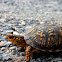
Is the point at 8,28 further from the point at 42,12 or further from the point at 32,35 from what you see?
the point at 42,12

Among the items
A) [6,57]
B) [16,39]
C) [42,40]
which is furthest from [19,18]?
[6,57]

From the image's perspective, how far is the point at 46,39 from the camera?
2.83 meters

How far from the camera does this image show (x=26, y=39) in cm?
284

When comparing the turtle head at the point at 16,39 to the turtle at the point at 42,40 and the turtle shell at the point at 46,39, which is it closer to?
the turtle at the point at 42,40

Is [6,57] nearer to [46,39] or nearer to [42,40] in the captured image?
[42,40]

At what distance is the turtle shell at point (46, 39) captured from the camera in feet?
9.20

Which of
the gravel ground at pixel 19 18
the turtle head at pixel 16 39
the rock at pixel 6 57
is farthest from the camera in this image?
the gravel ground at pixel 19 18

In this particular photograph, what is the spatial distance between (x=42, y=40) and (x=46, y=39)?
0.11m

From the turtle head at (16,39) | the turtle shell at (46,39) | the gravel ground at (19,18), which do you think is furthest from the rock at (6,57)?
the turtle shell at (46,39)

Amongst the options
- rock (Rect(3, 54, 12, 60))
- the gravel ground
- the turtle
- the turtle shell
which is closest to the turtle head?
the turtle

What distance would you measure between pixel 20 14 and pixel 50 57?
A: 3.38 m

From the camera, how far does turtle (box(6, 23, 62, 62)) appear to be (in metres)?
2.79

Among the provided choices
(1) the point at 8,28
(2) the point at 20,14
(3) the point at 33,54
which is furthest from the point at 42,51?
(2) the point at 20,14

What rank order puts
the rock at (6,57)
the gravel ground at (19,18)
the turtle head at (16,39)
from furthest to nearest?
the gravel ground at (19,18) < the turtle head at (16,39) < the rock at (6,57)
